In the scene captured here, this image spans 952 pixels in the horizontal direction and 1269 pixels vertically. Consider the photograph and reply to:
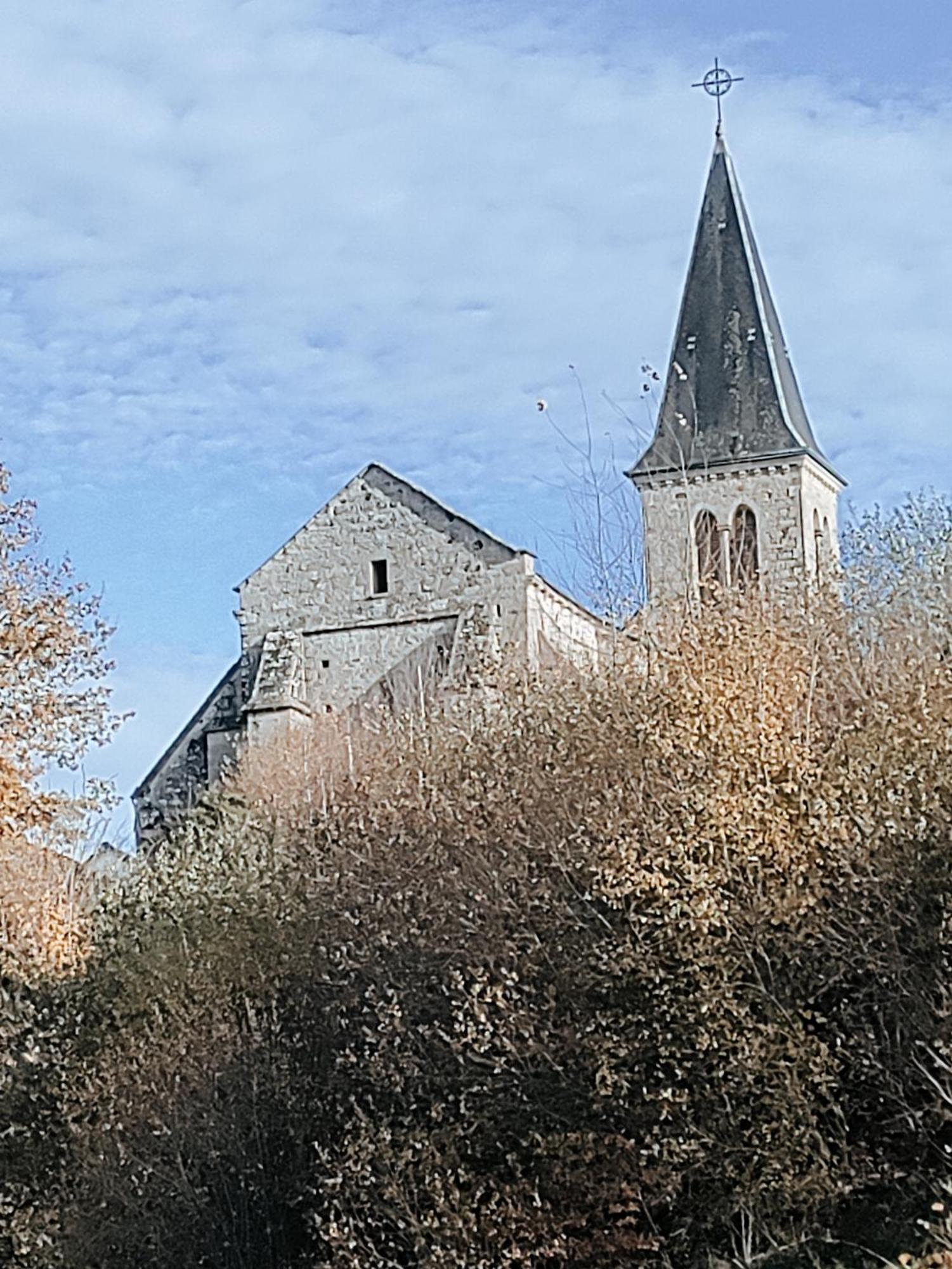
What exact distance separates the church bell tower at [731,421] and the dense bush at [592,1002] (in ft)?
74.0

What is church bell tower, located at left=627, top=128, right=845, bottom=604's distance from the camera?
131ft

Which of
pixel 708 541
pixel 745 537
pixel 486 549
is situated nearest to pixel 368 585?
pixel 486 549

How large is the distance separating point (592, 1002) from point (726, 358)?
27677 millimetres

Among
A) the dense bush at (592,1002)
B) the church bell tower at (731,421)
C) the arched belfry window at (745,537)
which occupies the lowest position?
the dense bush at (592,1002)

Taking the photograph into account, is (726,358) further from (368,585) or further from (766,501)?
(368,585)

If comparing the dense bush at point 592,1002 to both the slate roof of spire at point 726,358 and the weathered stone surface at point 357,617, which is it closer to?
the weathered stone surface at point 357,617

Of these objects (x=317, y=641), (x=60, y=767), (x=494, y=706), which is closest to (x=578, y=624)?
(x=317, y=641)

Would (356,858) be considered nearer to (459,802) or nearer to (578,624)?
(459,802)

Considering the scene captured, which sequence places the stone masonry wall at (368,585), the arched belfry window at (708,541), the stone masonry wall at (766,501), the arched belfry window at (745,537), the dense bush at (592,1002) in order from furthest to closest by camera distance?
the arched belfry window at (745,537)
the stone masonry wall at (766,501)
the arched belfry window at (708,541)
the stone masonry wall at (368,585)
the dense bush at (592,1002)

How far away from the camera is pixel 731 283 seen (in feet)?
131

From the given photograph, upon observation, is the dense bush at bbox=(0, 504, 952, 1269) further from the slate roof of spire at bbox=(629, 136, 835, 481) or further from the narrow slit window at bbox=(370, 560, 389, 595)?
the slate roof of spire at bbox=(629, 136, 835, 481)

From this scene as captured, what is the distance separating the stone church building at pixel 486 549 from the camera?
36.9 metres

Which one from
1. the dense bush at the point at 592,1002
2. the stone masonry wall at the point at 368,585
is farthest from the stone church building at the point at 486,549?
the dense bush at the point at 592,1002

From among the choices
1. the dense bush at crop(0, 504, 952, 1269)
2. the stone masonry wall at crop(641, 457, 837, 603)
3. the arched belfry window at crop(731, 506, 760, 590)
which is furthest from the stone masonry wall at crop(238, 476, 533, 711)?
the dense bush at crop(0, 504, 952, 1269)
